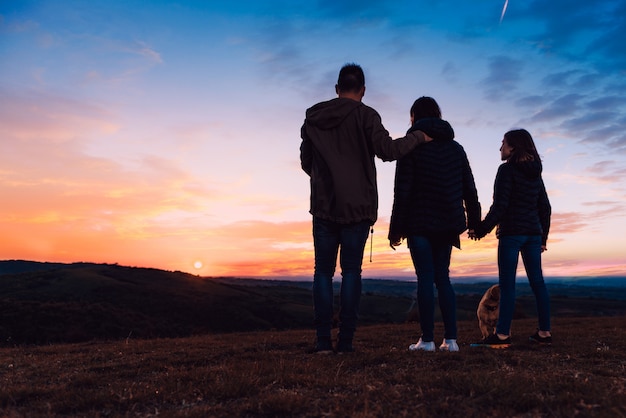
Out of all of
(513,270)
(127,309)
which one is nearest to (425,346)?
(513,270)

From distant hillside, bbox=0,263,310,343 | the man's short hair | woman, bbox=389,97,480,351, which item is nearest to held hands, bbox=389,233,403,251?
woman, bbox=389,97,480,351

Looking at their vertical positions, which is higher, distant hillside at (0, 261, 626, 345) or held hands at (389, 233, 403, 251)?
held hands at (389, 233, 403, 251)

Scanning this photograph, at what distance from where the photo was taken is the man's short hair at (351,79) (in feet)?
21.7

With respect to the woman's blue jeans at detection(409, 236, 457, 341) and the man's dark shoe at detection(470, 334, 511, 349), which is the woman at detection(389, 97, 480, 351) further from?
the man's dark shoe at detection(470, 334, 511, 349)

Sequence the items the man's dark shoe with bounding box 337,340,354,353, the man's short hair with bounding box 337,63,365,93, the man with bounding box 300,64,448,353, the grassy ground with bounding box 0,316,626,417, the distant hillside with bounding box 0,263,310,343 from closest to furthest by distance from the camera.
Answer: the grassy ground with bounding box 0,316,626,417 < the man with bounding box 300,64,448,353 < the man's dark shoe with bounding box 337,340,354,353 < the man's short hair with bounding box 337,63,365,93 < the distant hillside with bounding box 0,263,310,343

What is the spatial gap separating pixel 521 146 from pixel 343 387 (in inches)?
208

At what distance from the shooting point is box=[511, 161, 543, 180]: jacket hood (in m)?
7.47

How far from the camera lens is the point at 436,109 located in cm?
704

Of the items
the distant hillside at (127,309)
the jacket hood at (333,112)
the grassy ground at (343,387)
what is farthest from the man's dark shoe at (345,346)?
the distant hillside at (127,309)

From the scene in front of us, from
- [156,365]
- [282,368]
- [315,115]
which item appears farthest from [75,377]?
[315,115]

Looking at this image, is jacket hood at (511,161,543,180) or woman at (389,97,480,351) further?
jacket hood at (511,161,543,180)

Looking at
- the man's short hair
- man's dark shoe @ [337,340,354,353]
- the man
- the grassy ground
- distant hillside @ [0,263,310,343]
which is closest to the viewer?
the grassy ground

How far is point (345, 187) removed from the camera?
6.31 metres

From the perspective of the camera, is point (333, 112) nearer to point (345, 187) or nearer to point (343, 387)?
point (345, 187)
